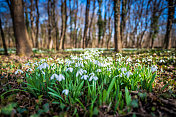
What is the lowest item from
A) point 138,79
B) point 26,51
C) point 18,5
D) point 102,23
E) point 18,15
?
point 138,79

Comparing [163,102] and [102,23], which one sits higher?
[102,23]

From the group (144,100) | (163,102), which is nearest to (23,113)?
(144,100)

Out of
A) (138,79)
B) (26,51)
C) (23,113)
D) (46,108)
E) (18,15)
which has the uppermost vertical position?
(18,15)

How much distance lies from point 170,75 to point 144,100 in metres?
2.35

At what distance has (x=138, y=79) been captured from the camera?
6.61ft

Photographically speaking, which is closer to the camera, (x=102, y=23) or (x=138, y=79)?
(x=138, y=79)

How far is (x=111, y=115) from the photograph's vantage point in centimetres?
125

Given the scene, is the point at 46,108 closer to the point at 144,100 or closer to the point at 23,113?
the point at 23,113

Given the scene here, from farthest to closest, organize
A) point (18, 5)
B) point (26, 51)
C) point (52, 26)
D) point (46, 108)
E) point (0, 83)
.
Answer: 1. point (52, 26)
2. point (26, 51)
3. point (18, 5)
4. point (0, 83)
5. point (46, 108)

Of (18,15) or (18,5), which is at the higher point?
(18,5)

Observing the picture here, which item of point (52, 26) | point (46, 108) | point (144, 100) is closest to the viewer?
point (46, 108)

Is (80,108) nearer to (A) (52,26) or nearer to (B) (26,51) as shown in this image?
(B) (26,51)

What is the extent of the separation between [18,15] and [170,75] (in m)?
8.08

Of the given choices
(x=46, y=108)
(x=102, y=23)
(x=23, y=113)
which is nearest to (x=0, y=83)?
(x=23, y=113)
